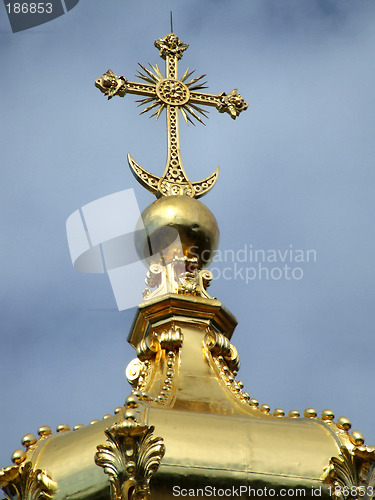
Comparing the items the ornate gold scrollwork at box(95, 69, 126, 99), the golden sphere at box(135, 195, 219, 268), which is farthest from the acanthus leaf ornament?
the ornate gold scrollwork at box(95, 69, 126, 99)

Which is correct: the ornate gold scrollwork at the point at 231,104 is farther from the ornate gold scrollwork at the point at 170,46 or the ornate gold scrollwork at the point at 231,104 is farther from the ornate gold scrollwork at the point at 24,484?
the ornate gold scrollwork at the point at 24,484

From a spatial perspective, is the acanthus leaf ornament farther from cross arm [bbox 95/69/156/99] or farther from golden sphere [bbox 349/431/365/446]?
cross arm [bbox 95/69/156/99]

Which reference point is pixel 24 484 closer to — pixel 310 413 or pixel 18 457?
pixel 18 457

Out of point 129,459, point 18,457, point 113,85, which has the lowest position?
point 129,459

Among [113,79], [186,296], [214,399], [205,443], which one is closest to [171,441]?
[205,443]

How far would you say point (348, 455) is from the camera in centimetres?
1809

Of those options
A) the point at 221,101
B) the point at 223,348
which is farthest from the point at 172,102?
the point at 223,348

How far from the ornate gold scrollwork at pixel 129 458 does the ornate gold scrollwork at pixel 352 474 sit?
199 cm

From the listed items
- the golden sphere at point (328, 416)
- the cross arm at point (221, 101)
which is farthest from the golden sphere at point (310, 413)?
the cross arm at point (221, 101)

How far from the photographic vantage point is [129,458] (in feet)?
57.0

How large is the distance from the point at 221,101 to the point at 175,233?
2413 millimetres

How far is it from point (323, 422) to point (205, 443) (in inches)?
64.0

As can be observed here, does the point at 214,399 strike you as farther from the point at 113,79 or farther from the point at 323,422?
the point at 113,79

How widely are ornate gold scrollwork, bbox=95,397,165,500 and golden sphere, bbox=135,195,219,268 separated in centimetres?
417
